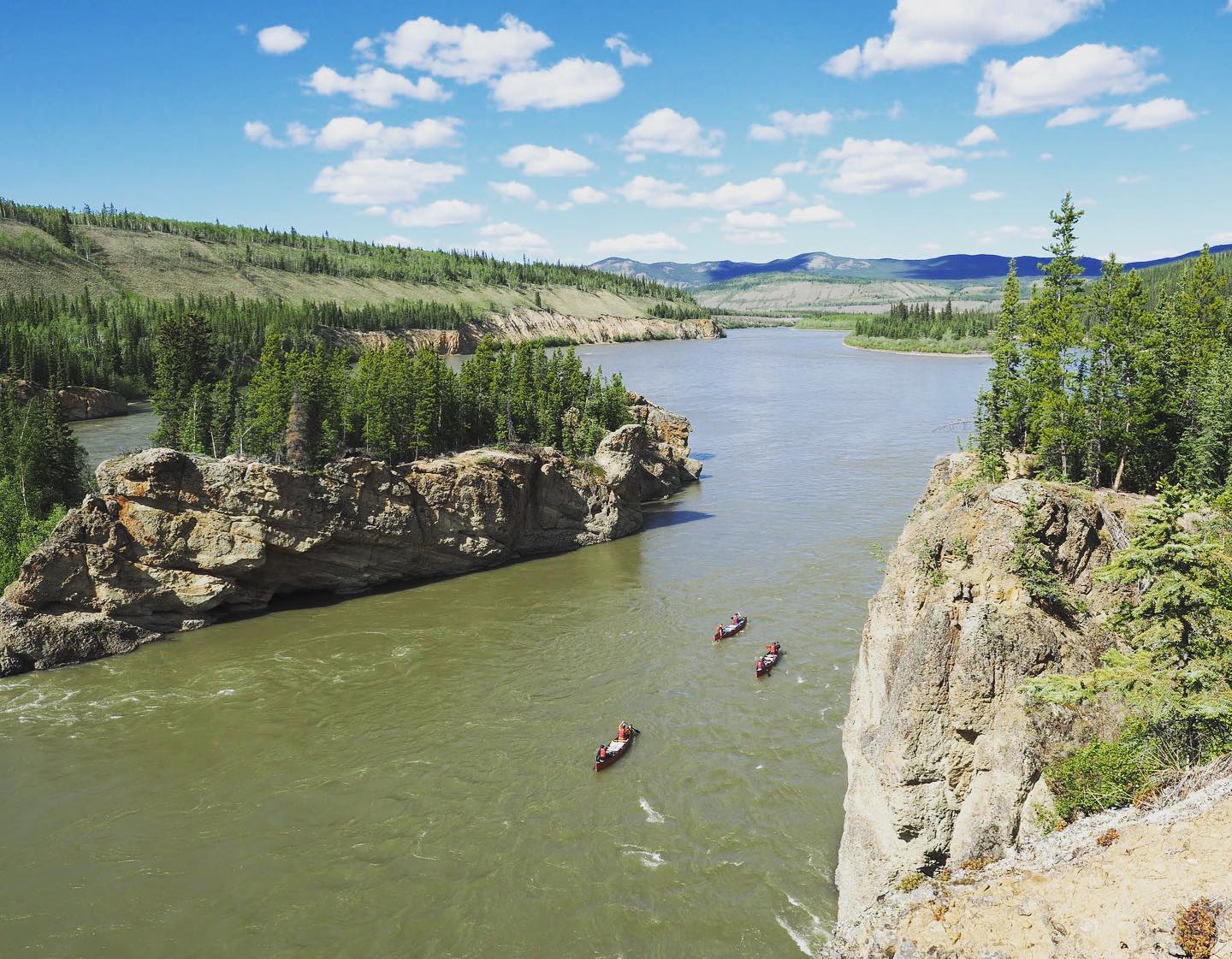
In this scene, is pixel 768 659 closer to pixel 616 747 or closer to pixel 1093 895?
pixel 616 747

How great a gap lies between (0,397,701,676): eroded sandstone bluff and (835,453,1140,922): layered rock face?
39.8 metres

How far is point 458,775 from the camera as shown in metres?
33.3

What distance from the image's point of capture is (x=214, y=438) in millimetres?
65312

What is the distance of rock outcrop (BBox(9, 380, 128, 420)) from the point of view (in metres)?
110

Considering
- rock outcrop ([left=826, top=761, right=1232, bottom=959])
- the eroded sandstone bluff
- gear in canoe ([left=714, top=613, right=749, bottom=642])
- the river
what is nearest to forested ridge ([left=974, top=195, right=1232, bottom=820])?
rock outcrop ([left=826, top=761, right=1232, bottom=959])

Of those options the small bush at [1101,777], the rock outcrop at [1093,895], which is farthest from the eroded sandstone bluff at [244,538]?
the small bush at [1101,777]

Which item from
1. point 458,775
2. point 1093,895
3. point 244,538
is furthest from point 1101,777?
point 244,538

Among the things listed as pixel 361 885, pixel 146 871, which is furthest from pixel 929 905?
pixel 146 871

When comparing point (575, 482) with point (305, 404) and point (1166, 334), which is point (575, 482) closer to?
point (305, 404)

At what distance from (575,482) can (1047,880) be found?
5501cm

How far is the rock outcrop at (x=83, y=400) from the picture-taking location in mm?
110250

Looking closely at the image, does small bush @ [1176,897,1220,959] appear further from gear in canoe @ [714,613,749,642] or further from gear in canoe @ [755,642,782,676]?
gear in canoe @ [714,613,749,642]

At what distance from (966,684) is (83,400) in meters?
135

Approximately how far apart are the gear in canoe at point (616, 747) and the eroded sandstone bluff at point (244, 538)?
2676 cm
